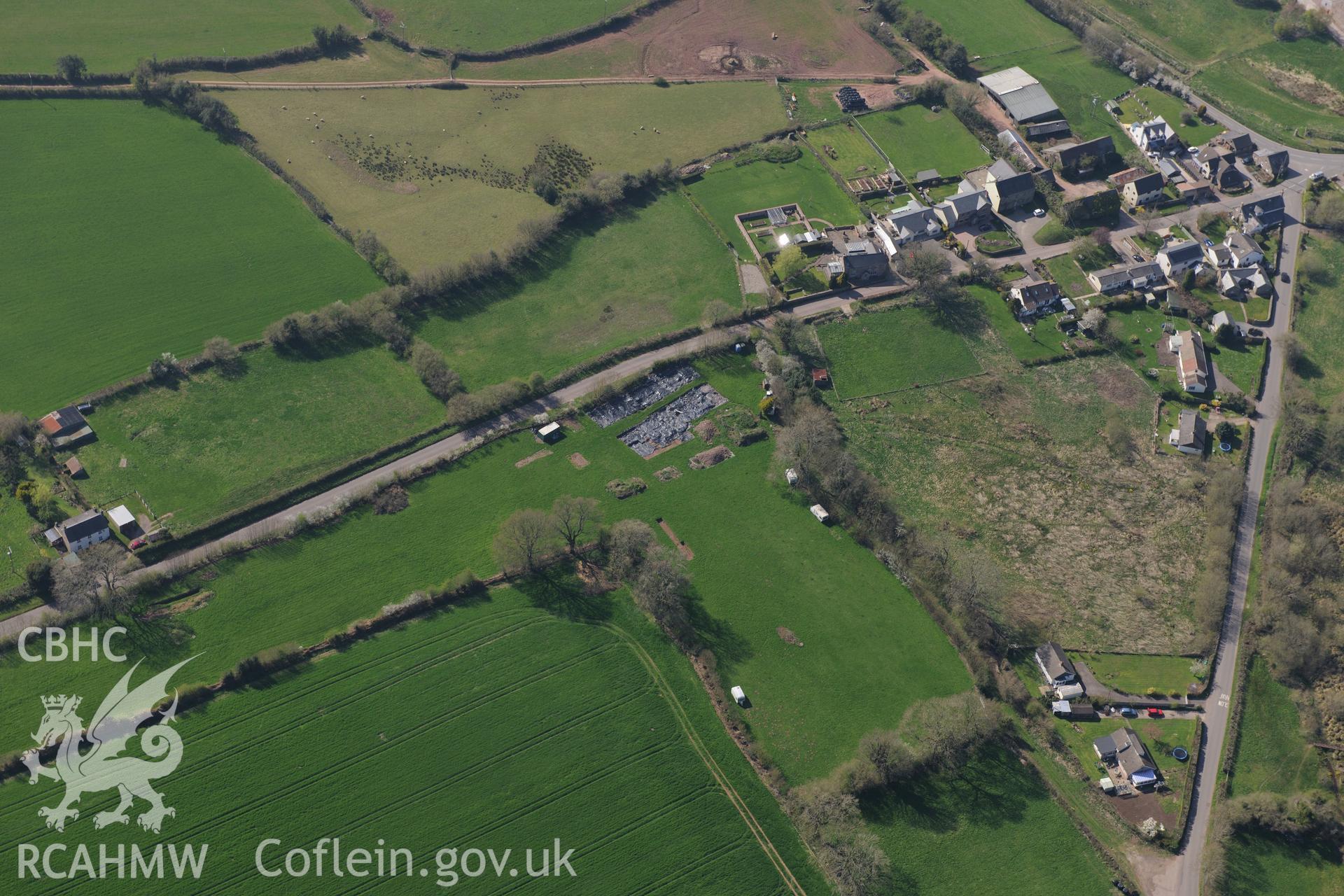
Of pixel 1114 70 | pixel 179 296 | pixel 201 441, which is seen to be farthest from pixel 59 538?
pixel 1114 70

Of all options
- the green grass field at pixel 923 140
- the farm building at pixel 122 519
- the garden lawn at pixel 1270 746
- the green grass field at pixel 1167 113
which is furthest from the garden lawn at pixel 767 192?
the farm building at pixel 122 519

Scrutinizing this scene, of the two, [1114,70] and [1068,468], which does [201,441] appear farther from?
[1114,70]

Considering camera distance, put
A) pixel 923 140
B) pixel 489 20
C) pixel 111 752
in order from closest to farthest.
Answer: pixel 111 752, pixel 923 140, pixel 489 20

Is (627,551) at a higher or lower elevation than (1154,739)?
higher

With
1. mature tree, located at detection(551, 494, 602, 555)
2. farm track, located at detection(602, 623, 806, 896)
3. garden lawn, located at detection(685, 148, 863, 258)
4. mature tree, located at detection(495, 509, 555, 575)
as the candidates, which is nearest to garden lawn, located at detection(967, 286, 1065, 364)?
garden lawn, located at detection(685, 148, 863, 258)

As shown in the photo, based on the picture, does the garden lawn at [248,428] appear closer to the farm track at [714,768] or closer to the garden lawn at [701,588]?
the garden lawn at [701,588]

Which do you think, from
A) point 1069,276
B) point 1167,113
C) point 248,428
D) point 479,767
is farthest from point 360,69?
point 1167,113

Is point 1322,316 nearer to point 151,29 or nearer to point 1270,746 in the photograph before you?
point 1270,746
